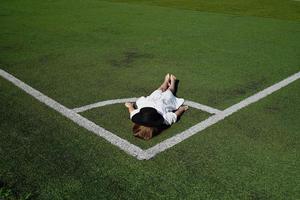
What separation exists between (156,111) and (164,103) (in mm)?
824

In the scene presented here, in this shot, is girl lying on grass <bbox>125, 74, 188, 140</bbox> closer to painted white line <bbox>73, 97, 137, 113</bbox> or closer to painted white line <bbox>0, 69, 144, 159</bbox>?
painted white line <bbox>0, 69, 144, 159</bbox>

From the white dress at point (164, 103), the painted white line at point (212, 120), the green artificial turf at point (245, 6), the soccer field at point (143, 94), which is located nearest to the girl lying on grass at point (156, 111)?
the white dress at point (164, 103)

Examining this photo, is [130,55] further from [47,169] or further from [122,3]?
[122,3]

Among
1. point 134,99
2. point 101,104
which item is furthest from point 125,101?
point 101,104

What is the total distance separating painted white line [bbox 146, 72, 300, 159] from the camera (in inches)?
206

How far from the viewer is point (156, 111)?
547cm

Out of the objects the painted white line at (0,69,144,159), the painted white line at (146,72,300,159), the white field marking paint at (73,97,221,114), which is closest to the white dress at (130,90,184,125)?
the white field marking paint at (73,97,221,114)

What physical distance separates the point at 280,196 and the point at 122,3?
13.6 m

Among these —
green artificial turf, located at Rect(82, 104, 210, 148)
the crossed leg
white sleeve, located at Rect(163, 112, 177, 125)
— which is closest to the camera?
green artificial turf, located at Rect(82, 104, 210, 148)

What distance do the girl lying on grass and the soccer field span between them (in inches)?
5.5

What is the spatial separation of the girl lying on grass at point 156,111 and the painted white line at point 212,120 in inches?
10.4

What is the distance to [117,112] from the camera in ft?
20.7

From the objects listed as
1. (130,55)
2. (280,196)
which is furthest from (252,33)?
(280,196)

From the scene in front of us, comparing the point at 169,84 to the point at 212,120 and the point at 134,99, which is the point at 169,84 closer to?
the point at 134,99
